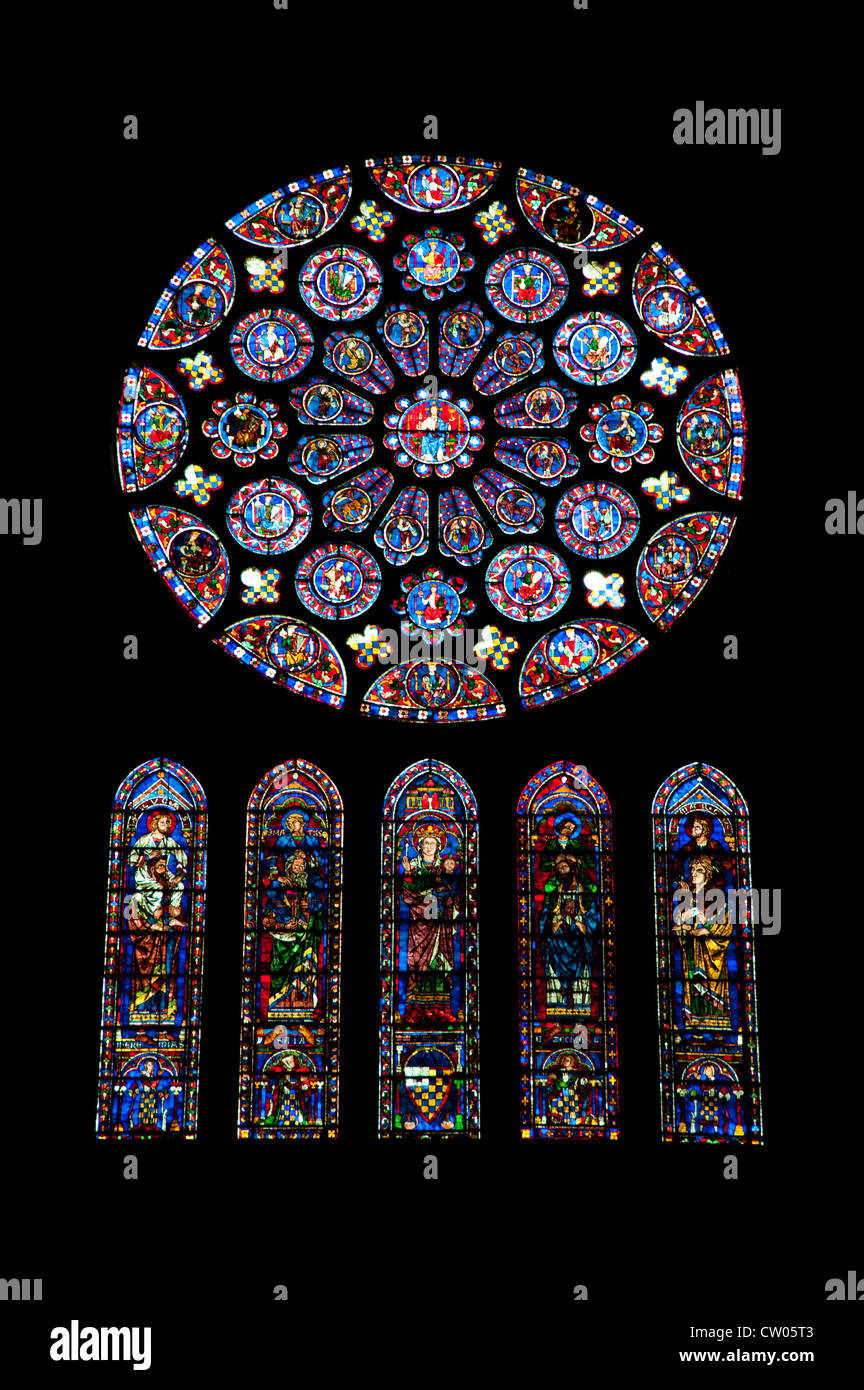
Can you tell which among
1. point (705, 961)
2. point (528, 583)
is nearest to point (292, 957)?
point (705, 961)

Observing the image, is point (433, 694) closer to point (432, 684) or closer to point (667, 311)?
point (432, 684)

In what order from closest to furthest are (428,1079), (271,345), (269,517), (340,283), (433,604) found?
(428,1079), (433,604), (269,517), (271,345), (340,283)

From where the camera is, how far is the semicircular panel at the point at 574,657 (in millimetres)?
15438

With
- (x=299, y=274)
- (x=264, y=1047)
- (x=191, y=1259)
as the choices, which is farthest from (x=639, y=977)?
(x=299, y=274)

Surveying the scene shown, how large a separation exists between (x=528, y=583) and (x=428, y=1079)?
3.61 meters

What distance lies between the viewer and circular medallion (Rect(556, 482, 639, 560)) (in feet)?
52.0

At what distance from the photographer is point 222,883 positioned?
1485cm

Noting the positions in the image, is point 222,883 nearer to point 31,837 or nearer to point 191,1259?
point 31,837

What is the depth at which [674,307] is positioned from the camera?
1648 cm

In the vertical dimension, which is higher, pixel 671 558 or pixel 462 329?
pixel 462 329

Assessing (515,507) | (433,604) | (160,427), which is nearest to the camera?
(433,604)

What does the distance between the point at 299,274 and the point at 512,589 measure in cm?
291

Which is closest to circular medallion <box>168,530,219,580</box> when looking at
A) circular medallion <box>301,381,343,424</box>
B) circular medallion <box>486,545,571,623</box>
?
circular medallion <box>301,381,343,424</box>

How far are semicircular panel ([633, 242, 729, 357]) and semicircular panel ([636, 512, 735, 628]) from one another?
1.37m
